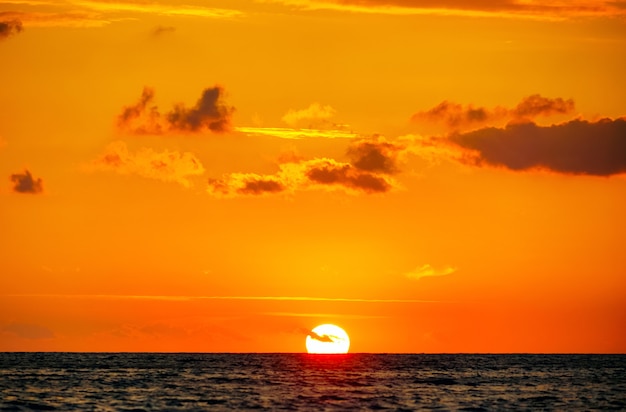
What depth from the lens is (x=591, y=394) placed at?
463ft

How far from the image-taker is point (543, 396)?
136 meters

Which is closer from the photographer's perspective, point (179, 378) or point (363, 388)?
point (363, 388)

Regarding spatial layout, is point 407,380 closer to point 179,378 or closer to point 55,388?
point 179,378

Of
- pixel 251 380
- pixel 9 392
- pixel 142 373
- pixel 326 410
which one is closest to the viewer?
pixel 326 410

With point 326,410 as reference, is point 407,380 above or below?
above

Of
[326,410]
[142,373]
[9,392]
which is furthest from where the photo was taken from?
[142,373]

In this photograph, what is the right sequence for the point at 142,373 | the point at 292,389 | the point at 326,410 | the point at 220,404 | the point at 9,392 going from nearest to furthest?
the point at 326,410 → the point at 220,404 → the point at 9,392 → the point at 292,389 → the point at 142,373

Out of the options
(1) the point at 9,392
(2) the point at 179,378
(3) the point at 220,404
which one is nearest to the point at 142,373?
(2) the point at 179,378

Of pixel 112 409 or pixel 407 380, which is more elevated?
pixel 407 380

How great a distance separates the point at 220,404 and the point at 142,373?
71742 mm

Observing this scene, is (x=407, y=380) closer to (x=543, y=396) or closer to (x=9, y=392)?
(x=543, y=396)

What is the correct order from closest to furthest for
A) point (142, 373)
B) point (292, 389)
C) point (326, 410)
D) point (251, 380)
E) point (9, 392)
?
1. point (326, 410)
2. point (9, 392)
3. point (292, 389)
4. point (251, 380)
5. point (142, 373)

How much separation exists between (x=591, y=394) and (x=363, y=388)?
2573 centimetres

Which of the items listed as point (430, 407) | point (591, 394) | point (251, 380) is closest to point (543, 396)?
point (591, 394)
